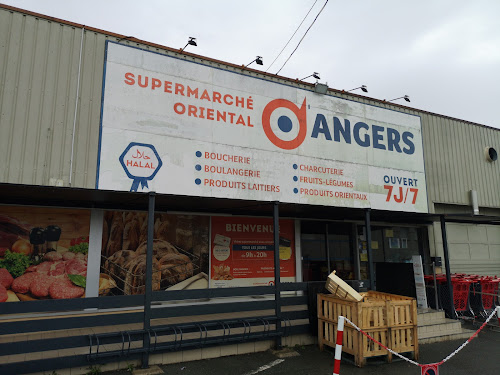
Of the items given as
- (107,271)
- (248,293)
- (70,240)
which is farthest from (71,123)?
(248,293)

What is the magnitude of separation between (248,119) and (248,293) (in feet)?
13.2

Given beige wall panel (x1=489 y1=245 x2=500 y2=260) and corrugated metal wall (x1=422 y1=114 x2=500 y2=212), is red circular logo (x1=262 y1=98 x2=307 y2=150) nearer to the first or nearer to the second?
corrugated metal wall (x1=422 y1=114 x2=500 y2=212)

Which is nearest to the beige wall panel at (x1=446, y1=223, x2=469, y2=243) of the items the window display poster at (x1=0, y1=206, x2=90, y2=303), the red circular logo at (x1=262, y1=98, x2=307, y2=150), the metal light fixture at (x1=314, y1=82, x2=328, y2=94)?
the metal light fixture at (x1=314, y1=82, x2=328, y2=94)

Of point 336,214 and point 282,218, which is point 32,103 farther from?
point 336,214

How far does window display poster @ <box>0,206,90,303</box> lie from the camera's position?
7.81 m

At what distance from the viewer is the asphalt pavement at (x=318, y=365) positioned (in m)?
6.58

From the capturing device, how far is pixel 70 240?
8.35 m

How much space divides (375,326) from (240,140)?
15.9ft

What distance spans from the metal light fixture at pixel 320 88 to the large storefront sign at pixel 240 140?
0.14 metres

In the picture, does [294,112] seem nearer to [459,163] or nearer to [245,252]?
[245,252]

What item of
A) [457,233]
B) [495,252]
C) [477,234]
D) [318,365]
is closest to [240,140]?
[318,365]

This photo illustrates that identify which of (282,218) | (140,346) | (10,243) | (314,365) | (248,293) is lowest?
(314,365)

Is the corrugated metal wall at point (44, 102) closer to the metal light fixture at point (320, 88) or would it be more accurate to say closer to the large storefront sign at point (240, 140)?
the large storefront sign at point (240, 140)

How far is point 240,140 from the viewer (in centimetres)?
864
